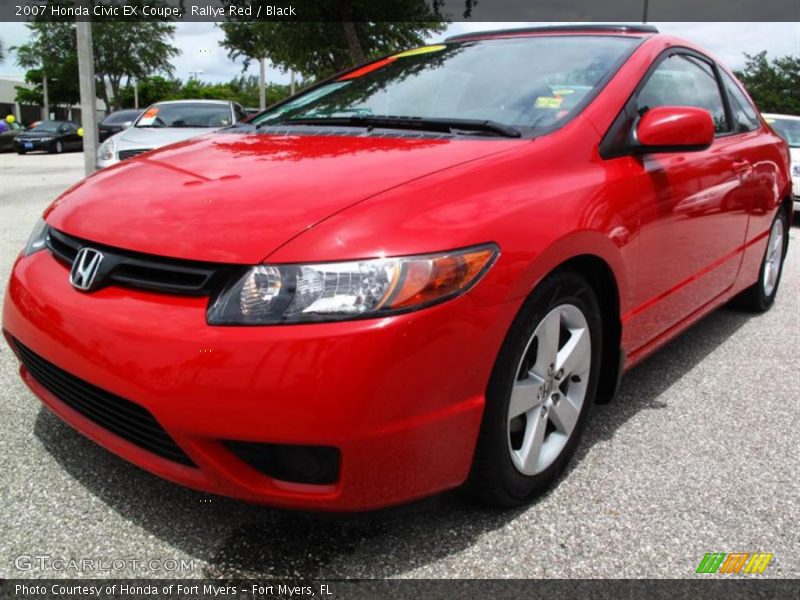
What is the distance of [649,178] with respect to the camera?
2.50 metres

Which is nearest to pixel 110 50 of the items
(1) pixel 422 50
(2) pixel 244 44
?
(2) pixel 244 44

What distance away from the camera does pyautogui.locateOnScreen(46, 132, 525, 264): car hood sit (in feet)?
5.85

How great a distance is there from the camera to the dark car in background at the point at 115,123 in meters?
17.3

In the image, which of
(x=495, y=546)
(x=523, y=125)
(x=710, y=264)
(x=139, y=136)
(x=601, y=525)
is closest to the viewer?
(x=495, y=546)

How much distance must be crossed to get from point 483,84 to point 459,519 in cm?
163

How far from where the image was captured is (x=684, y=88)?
3.10 metres

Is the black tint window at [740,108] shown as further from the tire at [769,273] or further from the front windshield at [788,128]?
the front windshield at [788,128]

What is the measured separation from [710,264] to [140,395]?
252cm

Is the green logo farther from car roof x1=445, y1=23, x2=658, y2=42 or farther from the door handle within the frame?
car roof x1=445, y1=23, x2=658, y2=42

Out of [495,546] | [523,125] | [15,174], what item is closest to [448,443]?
[495,546]

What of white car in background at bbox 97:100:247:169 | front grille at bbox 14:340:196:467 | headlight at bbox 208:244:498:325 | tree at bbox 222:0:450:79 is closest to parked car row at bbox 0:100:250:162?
white car in background at bbox 97:100:247:169

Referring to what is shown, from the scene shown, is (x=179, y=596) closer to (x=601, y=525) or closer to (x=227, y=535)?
(x=227, y=535)

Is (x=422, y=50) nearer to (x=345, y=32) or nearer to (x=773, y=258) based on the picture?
(x=773, y=258)

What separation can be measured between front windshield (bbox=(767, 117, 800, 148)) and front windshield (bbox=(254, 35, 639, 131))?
8265 millimetres
